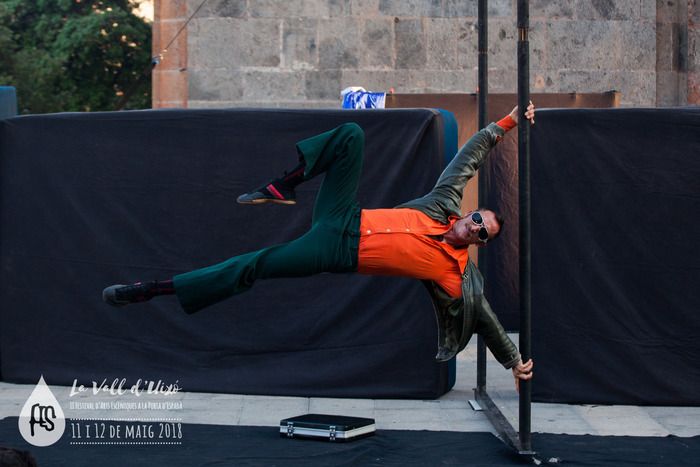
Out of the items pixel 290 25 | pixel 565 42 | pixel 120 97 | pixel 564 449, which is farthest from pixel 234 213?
pixel 120 97

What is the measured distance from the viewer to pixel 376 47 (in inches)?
457

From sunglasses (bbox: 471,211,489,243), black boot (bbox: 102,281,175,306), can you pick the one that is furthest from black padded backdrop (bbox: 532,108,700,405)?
black boot (bbox: 102,281,175,306)

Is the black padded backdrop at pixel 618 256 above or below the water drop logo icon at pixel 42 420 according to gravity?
above

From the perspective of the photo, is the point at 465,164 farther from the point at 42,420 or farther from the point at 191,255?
the point at 42,420

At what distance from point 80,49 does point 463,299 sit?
665 inches

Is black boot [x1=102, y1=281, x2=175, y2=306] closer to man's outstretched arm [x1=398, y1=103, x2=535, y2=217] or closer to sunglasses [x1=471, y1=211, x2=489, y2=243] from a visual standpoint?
man's outstretched arm [x1=398, y1=103, x2=535, y2=217]

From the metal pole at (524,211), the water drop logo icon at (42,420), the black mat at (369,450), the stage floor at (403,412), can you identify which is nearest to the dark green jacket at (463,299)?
the metal pole at (524,211)

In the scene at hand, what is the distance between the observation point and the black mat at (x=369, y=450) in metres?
5.91

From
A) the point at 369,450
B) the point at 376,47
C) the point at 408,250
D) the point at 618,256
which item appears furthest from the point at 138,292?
the point at 376,47

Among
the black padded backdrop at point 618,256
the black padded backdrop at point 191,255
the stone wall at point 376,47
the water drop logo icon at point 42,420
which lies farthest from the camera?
the stone wall at point 376,47

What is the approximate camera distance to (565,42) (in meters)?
11.7

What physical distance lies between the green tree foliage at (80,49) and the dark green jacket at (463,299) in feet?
48.5

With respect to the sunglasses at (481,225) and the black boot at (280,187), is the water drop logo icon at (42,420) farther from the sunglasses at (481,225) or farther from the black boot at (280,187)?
the sunglasses at (481,225)

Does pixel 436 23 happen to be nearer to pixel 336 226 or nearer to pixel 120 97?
pixel 336 226
